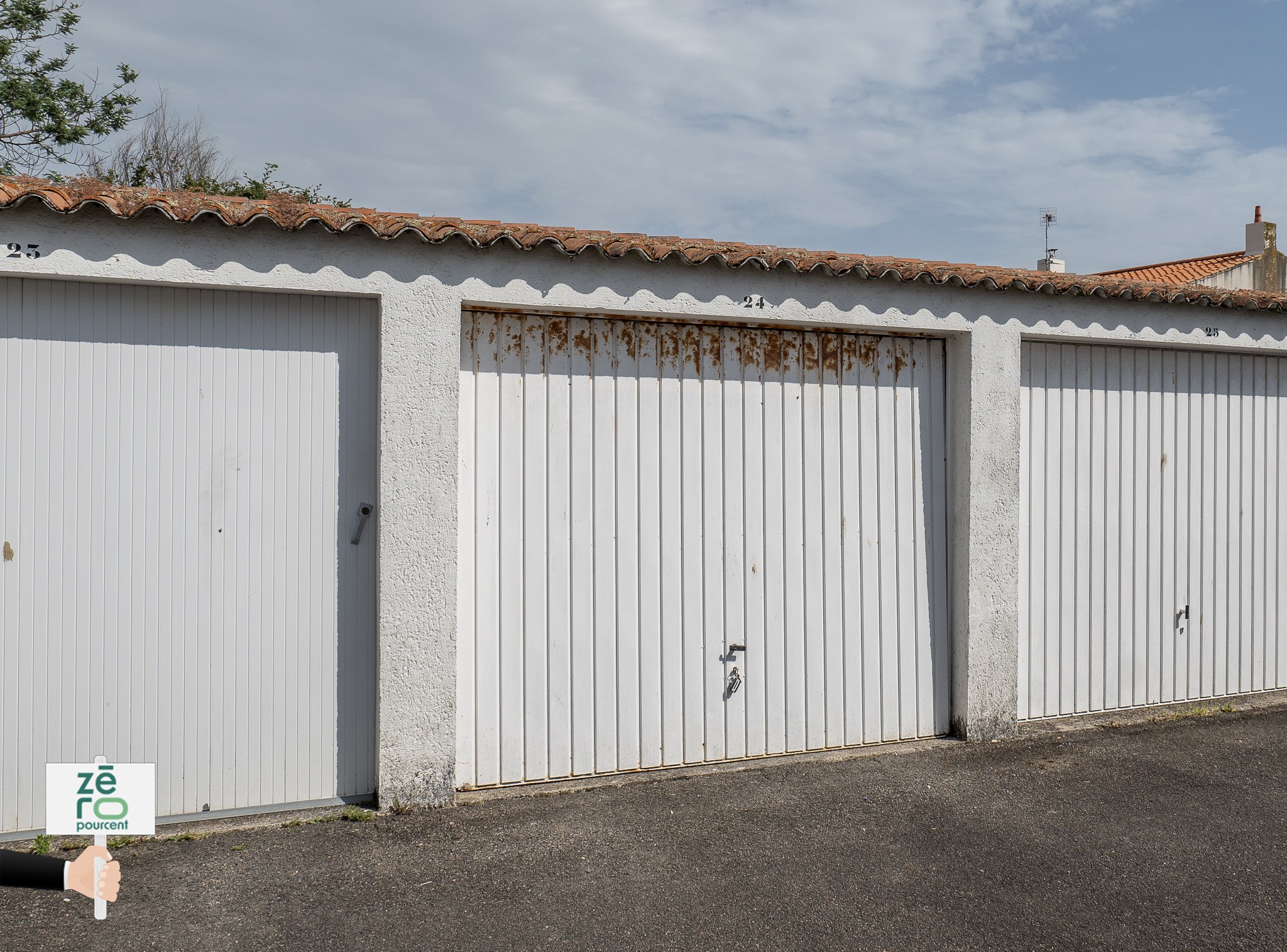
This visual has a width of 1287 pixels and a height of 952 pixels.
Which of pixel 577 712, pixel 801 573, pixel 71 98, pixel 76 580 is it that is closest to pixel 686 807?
pixel 577 712

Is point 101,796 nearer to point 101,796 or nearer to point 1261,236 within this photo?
point 101,796

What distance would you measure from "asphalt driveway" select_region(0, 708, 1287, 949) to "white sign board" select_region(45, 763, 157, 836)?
2.01 m

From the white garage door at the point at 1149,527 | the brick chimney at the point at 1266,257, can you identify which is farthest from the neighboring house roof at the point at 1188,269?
the white garage door at the point at 1149,527

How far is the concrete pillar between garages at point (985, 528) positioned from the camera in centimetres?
607

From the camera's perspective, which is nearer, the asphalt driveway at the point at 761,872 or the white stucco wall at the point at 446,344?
the asphalt driveway at the point at 761,872

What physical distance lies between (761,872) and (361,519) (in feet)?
8.99

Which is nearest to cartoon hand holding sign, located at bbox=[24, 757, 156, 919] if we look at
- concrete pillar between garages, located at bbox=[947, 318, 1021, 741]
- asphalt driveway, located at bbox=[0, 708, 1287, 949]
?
asphalt driveway, located at bbox=[0, 708, 1287, 949]

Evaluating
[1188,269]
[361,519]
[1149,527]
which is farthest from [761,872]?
[1188,269]

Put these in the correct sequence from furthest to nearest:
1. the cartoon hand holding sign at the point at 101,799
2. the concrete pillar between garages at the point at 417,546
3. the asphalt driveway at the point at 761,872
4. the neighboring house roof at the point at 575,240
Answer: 1. the concrete pillar between garages at the point at 417,546
2. the neighboring house roof at the point at 575,240
3. the asphalt driveway at the point at 761,872
4. the cartoon hand holding sign at the point at 101,799

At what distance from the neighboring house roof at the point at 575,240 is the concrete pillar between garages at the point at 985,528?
49 cm

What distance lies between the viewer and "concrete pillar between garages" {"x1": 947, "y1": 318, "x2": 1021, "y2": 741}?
239 inches

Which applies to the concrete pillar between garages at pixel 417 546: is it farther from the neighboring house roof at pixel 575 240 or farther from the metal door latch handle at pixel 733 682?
the metal door latch handle at pixel 733 682

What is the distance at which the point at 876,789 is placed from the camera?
525cm

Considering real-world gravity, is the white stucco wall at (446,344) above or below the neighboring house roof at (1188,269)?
below
